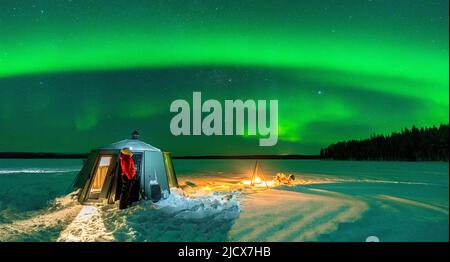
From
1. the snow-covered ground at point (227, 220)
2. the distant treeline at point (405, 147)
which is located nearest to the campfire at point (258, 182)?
the snow-covered ground at point (227, 220)

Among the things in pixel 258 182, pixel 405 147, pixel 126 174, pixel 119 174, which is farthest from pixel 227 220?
pixel 405 147

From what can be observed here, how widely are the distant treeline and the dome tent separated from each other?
87.7 m

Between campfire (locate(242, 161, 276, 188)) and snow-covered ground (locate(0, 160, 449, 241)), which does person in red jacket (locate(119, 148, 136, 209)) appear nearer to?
snow-covered ground (locate(0, 160, 449, 241))

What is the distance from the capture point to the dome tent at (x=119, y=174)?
10945 mm

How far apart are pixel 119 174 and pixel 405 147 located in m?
96.5

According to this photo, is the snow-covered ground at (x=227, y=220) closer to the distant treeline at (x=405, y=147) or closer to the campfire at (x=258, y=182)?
the campfire at (x=258, y=182)

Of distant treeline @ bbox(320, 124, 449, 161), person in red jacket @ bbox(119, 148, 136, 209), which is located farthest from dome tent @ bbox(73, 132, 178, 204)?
distant treeline @ bbox(320, 124, 449, 161)

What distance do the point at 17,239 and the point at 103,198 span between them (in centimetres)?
368

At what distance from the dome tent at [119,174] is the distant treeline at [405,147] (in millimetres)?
87736

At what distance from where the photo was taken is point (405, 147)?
304 ft

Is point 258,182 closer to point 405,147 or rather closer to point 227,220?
point 227,220

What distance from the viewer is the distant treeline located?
85625 mm
